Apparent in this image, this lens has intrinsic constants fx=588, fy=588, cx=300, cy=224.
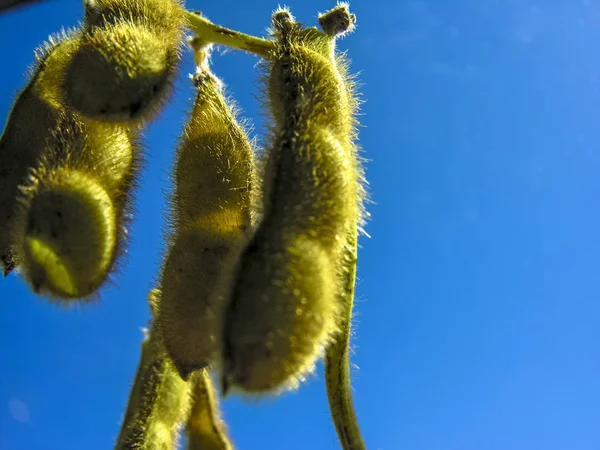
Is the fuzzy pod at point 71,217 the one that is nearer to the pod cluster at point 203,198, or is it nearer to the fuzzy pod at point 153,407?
the pod cluster at point 203,198

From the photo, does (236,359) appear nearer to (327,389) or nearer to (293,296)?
(293,296)

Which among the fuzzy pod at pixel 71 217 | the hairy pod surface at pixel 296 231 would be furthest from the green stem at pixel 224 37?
the fuzzy pod at pixel 71 217

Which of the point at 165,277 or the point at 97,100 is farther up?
the point at 97,100

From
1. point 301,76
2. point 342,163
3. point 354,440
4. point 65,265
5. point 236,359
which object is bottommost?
point 236,359

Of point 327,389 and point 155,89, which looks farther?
point 327,389

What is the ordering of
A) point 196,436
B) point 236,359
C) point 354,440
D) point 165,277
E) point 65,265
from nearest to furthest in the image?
1. point 236,359
2. point 65,265
3. point 165,277
4. point 354,440
5. point 196,436

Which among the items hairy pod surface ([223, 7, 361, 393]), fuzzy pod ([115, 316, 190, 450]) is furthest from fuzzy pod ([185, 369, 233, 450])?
hairy pod surface ([223, 7, 361, 393])

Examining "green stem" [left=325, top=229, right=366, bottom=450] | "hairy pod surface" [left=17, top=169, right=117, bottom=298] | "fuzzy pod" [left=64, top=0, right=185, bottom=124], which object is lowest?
"green stem" [left=325, top=229, right=366, bottom=450]

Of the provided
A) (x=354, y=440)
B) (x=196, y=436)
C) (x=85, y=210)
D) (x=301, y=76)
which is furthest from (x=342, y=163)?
(x=196, y=436)

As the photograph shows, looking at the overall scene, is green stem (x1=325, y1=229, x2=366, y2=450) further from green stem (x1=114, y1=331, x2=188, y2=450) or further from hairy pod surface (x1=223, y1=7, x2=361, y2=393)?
green stem (x1=114, y1=331, x2=188, y2=450)
